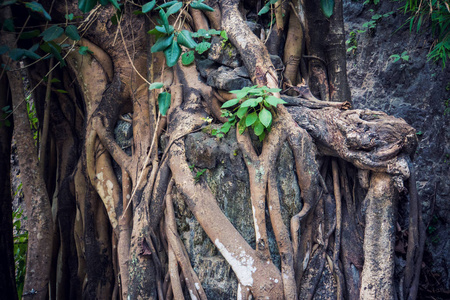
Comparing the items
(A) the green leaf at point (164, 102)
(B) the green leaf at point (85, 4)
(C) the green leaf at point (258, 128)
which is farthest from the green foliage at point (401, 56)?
(B) the green leaf at point (85, 4)

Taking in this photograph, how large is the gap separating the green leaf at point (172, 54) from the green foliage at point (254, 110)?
1.39 feet

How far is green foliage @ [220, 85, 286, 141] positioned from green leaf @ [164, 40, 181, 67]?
0.42 meters

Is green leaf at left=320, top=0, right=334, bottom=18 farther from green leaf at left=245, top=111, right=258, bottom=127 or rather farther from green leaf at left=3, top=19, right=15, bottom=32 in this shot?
green leaf at left=3, top=19, right=15, bottom=32

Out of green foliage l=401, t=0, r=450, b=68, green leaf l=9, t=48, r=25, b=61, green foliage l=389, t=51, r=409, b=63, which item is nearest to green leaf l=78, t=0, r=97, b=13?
green leaf l=9, t=48, r=25, b=61

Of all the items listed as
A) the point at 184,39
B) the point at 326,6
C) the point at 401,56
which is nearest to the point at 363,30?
the point at 401,56

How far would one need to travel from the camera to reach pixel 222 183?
246 centimetres

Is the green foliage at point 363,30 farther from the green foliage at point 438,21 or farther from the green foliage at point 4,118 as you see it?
the green foliage at point 4,118

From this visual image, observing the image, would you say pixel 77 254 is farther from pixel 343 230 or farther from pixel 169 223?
pixel 343 230

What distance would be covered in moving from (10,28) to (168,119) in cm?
107

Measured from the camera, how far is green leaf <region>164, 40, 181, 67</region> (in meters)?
1.97

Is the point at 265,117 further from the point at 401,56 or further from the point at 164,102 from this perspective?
the point at 401,56

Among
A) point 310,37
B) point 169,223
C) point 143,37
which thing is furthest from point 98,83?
point 310,37

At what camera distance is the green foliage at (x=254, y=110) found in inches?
85.8

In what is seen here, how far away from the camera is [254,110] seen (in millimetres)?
2326
